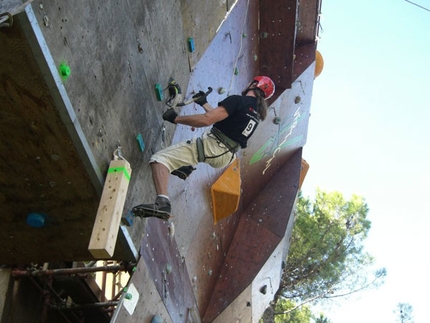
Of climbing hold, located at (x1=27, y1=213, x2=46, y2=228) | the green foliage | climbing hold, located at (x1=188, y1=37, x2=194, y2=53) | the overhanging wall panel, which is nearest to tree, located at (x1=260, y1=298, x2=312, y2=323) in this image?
the green foliage

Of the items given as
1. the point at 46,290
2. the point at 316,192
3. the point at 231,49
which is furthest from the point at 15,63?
the point at 316,192

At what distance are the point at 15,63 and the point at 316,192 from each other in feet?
38.9

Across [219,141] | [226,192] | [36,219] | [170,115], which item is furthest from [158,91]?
[226,192]

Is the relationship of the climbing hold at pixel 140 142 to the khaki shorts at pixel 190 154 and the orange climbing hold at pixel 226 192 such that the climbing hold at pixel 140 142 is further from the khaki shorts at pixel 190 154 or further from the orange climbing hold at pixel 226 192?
the orange climbing hold at pixel 226 192

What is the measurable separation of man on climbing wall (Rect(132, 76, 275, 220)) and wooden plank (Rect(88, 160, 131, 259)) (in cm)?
53

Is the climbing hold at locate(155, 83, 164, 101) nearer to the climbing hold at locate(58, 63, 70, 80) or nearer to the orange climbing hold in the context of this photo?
the climbing hold at locate(58, 63, 70, 80)

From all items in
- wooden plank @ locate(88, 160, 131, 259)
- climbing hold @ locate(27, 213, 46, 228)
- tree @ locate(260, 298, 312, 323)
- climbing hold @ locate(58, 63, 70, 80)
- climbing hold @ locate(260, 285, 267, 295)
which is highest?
tree @ locate(260, 298, 312, 323)

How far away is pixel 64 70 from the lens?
235cm

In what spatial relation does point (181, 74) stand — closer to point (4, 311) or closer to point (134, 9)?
point (134, 9)

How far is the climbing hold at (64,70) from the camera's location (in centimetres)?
233

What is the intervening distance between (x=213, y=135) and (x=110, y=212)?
4.39 ft

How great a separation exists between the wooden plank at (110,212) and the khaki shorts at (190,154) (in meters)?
0.61

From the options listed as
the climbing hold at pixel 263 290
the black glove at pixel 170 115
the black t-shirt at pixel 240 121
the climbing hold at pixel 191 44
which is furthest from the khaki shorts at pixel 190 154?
the climbing hold at pixel 263 290

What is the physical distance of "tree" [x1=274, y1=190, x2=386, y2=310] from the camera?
1212cm
